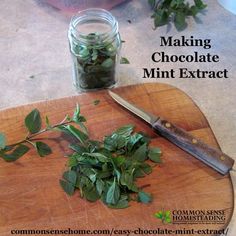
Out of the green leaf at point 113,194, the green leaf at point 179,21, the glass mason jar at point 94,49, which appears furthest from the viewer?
the green leaf at point 179,21

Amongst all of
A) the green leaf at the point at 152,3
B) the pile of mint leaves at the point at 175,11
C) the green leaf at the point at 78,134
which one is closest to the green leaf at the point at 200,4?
the pile of mint leaves at the point at 175,11

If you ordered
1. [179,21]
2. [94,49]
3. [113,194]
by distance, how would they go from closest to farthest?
[113,194] → [94,49] → [179,21]

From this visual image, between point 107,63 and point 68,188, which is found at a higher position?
point 107,63

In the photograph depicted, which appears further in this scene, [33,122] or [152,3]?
[152,3]

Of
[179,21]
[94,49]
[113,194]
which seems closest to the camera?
[113,194]

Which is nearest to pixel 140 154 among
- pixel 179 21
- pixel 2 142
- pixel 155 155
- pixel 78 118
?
pixel 155 155

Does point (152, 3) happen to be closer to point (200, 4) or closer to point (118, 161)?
point (200, 4)

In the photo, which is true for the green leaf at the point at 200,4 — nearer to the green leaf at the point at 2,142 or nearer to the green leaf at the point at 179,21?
the green leaf at the point at 179,21
